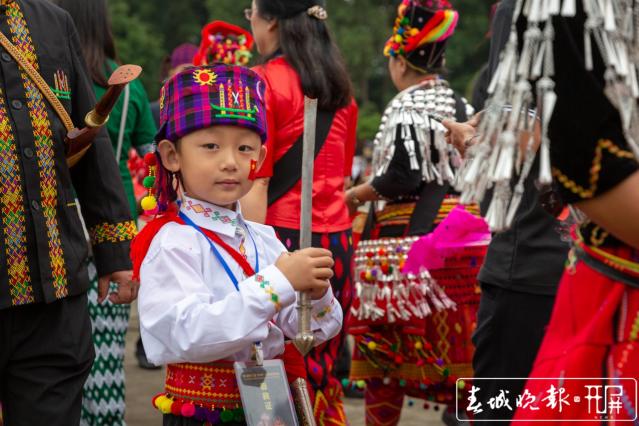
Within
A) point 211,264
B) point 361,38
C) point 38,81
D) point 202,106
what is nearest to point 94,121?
point 38,81

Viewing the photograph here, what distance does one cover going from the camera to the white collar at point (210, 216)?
8.42 feet

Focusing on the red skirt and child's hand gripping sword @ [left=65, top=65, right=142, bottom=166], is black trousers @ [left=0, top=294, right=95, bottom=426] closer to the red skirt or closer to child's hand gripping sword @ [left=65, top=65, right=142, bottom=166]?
child's hand gripping sword @ [left=65, top=65, right=142, bottom=166]

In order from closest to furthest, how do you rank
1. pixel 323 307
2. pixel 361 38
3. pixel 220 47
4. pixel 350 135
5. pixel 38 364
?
pixel 323 307 → pixel 38 364 → pixel 350 135 → pixel 220 47 → pixel 361 38

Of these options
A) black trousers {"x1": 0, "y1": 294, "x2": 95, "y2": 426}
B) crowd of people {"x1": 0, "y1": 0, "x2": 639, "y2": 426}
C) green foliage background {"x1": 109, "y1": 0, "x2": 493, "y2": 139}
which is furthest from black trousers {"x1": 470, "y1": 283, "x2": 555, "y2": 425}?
green foliage background {"x1": 109, "y1": 0, "x2": 493, "y2": 139}

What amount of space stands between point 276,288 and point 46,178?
0.81 metres

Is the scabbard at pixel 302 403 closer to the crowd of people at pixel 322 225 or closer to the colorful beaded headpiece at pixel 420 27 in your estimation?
the crowd of people at pixel 322 225

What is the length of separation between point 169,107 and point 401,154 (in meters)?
1.99

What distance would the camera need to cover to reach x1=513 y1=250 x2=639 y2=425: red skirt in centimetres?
171

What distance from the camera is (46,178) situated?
2742 millimetres

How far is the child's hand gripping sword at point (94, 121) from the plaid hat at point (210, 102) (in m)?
0.16

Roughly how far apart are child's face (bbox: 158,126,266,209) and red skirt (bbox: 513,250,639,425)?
1.00m

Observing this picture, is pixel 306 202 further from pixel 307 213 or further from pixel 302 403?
pixel 302 403

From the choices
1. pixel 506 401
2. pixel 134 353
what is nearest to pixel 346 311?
pixel 506 401

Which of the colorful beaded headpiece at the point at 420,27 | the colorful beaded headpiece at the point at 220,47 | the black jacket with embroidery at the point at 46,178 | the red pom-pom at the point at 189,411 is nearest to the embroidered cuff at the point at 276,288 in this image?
the red pom-pom at the point at 189,411
